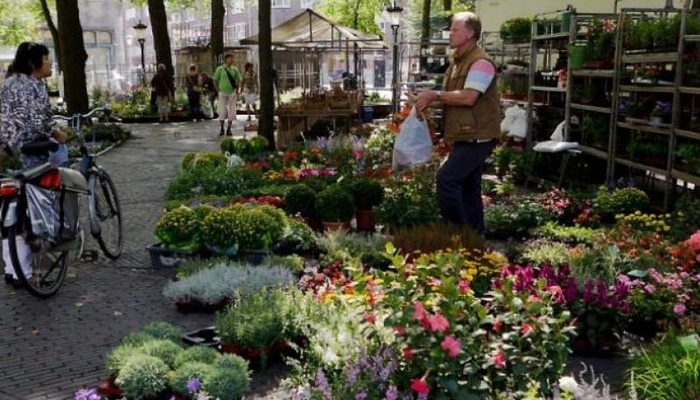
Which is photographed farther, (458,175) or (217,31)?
(217,31)

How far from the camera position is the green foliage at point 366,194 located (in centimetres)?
811

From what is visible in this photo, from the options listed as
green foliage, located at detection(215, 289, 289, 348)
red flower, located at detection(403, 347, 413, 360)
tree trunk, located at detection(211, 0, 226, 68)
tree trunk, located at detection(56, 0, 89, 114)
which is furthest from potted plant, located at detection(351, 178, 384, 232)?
tree trunk, located at detection(211, 0, 226, 68)

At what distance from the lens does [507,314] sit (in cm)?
356

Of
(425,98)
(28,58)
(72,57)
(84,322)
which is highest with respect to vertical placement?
(72,57)

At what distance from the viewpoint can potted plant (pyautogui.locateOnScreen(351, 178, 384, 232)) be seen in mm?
8117

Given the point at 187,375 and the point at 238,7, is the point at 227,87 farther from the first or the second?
the point at 238,7

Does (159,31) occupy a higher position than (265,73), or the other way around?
(159,31)

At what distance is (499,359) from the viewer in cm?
335

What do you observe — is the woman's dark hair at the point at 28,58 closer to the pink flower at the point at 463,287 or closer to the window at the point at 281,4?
the pink flower at the point at 463,287

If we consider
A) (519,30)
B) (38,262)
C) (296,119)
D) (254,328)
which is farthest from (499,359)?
(519,30)

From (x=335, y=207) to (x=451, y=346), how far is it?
4.72 m

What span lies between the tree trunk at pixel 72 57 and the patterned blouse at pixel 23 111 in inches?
508

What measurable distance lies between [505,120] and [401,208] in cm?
616

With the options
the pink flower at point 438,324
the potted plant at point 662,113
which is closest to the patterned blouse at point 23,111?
the pink flower at point 438,324
